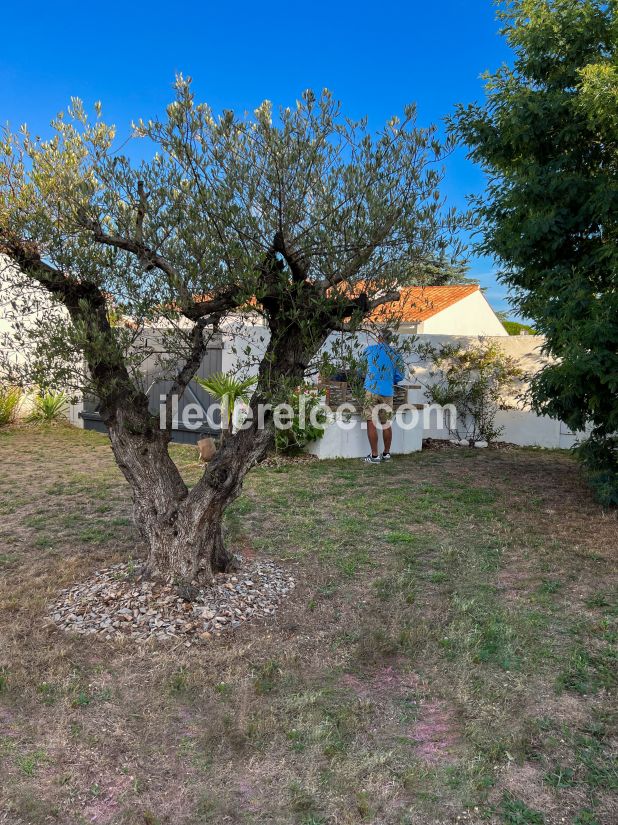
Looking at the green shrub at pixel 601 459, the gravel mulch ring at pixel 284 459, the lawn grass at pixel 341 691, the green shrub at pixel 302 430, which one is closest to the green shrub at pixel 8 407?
the gravel mulch ring at pixel 284 459

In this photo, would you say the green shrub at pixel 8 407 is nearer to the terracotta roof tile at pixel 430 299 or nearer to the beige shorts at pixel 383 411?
the beige shorts at pixel 383 411

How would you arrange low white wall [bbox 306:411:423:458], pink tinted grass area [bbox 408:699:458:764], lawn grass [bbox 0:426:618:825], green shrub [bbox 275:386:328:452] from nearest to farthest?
1. lawn grass [bbox 0:426:618:825]
2. pink tinted grass area [bbox 408:699:458:764]
3. green shrub [bbox 275:386:328:452]
4. low white wall [bbox 306:411:423:458]

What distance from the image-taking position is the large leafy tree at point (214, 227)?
347cm

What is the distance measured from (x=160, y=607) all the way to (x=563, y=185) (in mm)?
5910

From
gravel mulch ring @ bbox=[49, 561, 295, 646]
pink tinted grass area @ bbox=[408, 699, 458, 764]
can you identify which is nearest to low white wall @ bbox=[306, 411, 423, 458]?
gravel mulch ring @ bbox=[49, 561, 295, 646]

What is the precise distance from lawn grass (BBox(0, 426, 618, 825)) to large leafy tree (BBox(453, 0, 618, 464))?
179 centimetres

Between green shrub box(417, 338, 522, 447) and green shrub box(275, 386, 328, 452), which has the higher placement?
green shrub box(417, 338, 522, 447)

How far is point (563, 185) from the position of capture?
639 cm

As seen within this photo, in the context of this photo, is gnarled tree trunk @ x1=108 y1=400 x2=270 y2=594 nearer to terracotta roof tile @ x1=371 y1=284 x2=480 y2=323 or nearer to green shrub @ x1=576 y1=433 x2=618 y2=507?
terracotta roof tile @ x1=371 y1=284 x2=480 y2=323

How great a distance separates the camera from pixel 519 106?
654cm

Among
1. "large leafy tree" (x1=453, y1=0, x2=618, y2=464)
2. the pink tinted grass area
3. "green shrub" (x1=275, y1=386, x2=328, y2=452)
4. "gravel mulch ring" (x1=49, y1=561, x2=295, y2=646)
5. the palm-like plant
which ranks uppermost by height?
"large leafy tree" (x1=453, y1=0, x2=618, y2=464)

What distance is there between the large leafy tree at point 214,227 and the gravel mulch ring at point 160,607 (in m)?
1.49

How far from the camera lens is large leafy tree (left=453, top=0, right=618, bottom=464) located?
592 cm

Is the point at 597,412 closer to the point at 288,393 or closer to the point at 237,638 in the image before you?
the point at 288,393
